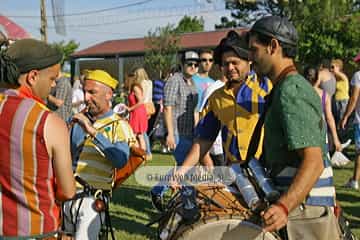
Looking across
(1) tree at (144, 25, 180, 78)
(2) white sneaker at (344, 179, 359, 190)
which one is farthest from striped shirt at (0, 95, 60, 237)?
(1) tree at (144, 25, 180, 78)

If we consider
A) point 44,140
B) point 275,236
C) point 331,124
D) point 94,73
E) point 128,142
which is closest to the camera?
point 44,140

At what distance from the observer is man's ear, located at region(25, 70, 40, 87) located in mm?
2990

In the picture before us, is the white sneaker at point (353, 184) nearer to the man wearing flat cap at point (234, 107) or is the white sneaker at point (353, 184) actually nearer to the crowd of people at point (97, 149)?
the man wearing flat cap at point (234, 107)

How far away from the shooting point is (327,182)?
312 centimetres

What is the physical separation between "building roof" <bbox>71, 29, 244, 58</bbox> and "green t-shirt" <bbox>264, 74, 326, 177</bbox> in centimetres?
4596

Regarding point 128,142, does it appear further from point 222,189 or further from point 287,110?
point 287,110

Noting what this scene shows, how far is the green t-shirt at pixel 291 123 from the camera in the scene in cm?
283

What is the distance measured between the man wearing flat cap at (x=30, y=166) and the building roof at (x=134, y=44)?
46229mm

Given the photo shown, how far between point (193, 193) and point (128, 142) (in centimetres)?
110

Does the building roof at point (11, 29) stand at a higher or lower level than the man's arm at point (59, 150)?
higher

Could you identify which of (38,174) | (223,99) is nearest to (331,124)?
(223,99)

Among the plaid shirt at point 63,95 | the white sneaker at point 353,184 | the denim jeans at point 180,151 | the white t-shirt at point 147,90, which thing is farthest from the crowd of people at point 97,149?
the white t-shirt at point 147,90

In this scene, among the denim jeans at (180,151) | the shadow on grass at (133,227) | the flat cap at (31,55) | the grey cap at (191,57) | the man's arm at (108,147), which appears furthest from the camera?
the grey cap at (191,57)

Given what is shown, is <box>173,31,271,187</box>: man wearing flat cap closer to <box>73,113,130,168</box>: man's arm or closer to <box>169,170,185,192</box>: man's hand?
<box>169,170,185,192</box>: man's hand
